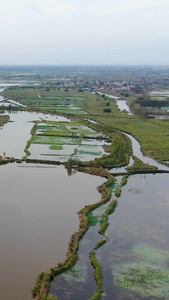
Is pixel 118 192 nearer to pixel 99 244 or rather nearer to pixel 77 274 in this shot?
pixel 99 244

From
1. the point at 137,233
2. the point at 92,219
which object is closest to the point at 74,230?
the point at 92,219

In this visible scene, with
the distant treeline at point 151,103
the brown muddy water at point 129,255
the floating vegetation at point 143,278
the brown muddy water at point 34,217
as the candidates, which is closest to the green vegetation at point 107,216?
the brown muddy water at point 129,255

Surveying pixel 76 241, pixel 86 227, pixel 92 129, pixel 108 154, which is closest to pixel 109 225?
pixel 86 227

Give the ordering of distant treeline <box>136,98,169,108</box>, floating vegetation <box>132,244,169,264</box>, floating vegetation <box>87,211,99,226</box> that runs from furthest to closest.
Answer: distant treeline <box>136,98,169,108</box> < floating vegetation <box>87,211,99,226</box> < floating vegetation <box>132,244,169,264</box>

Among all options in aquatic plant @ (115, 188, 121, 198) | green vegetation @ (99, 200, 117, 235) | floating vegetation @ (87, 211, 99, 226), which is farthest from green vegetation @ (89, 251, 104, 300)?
aquatic plant @ (115, 188, 121, 198)

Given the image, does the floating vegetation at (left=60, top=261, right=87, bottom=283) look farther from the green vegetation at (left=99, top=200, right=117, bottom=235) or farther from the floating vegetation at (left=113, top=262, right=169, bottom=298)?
the green vegetation at (left=99, top=200, right=117, bottom=235)
